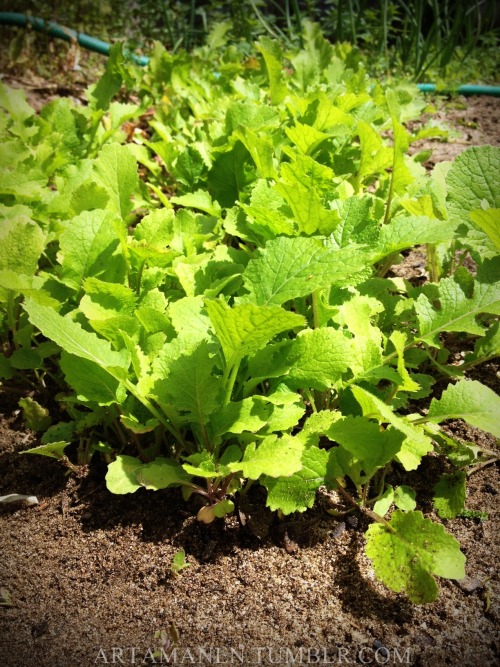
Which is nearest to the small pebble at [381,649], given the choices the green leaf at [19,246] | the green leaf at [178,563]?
the green leaf at [178,563]

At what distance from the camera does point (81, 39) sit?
332cm

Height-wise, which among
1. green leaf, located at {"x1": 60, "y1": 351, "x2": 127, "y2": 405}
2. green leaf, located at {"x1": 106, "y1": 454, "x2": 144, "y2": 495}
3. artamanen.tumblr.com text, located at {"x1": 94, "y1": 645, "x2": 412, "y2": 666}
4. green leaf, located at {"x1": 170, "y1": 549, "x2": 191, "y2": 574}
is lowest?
artamanen.tumblr.com text, located at {"x1": 94, "y1": 645, "x2": 412, "y2": 666}

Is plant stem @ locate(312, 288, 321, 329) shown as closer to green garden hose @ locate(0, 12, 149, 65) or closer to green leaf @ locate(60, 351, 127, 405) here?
green leaf @ locate(60, 351, 127, 405)

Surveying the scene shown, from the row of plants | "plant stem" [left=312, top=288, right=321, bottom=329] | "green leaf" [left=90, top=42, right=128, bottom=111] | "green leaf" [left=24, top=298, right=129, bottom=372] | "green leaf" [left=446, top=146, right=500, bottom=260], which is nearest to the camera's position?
"green leaf" [left=24, top=298, right=129, bottom=372]

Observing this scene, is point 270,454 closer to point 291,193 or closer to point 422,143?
point 291,193

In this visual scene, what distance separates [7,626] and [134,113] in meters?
1.69

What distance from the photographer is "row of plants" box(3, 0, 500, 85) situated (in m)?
3.31

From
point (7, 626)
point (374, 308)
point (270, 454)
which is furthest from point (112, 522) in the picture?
point (374, 308)

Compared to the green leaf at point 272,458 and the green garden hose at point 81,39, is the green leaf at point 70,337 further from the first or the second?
the green garden hose at point 81,39

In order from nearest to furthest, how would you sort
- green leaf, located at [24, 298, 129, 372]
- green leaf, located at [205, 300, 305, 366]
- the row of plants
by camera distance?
green leaf, located at [205, 300, 305, 366] → green leaf, located at [24, 298, 129, 372] → the row of plants

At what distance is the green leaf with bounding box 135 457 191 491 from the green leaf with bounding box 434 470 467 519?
0.53 m

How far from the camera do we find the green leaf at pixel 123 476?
1087 millimetres

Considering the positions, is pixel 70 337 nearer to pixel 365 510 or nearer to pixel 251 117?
pixel 365 510

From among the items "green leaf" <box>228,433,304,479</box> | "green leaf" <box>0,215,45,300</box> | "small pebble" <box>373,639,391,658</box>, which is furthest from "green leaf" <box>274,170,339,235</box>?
"small pebble" <box>373,639,391,658</box>
